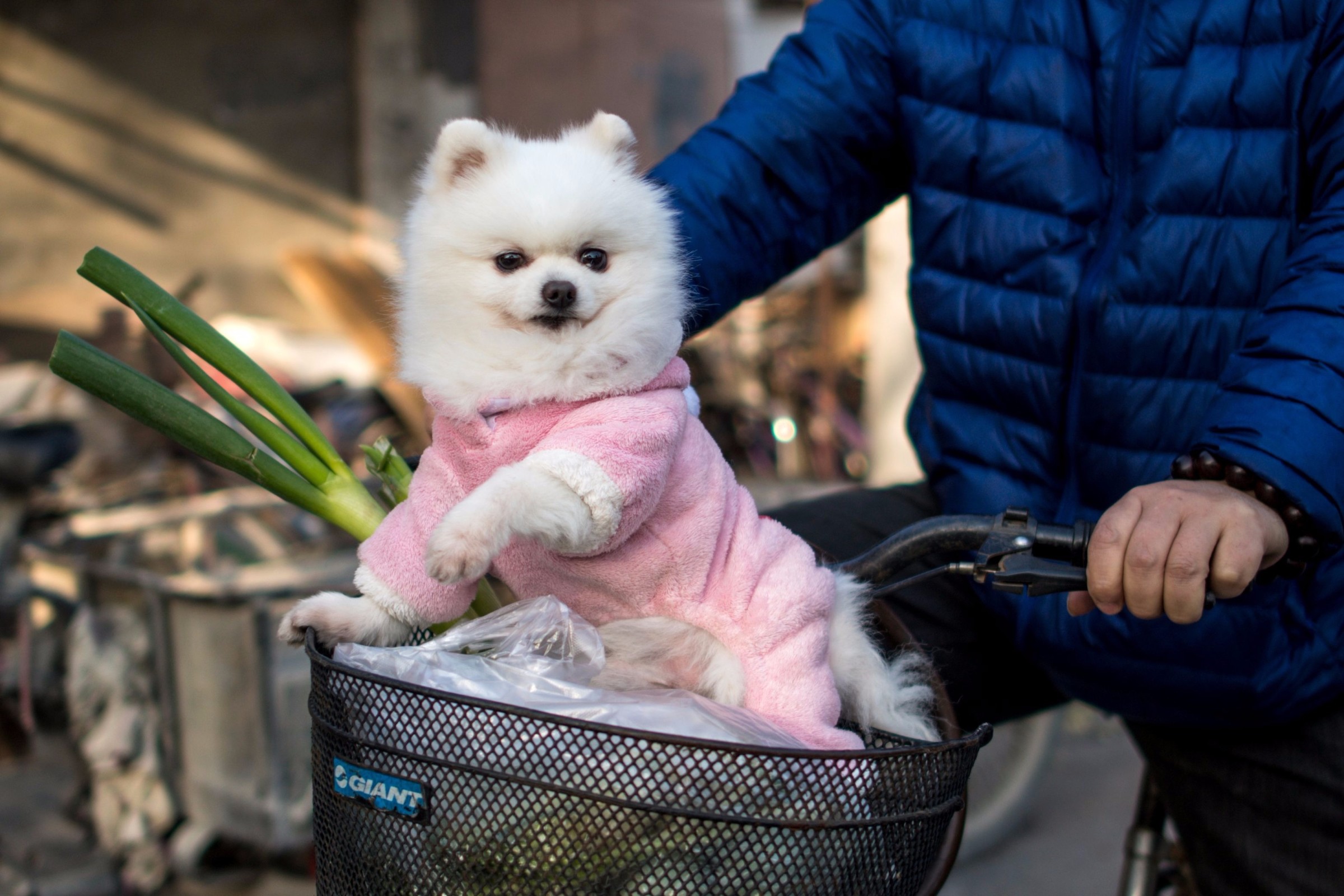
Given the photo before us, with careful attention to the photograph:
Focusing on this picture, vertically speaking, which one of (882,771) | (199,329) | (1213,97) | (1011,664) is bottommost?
(1011,664)

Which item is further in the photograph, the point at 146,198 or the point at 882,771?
the point at 146,198

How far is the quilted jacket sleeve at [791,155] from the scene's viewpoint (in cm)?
156

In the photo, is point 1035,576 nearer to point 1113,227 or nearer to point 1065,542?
point 1065,542

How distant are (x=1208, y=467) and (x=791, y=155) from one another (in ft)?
2.65

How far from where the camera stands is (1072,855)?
3447 millimetres

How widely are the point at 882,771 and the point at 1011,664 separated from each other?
2.61 feet

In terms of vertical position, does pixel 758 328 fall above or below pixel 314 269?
below

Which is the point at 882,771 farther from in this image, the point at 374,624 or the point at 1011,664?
the point at 1011,664

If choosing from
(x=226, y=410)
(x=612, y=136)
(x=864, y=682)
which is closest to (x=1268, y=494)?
(x=864, y=682)

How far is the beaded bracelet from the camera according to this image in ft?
3.44

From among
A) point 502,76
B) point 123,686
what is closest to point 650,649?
point 123,686

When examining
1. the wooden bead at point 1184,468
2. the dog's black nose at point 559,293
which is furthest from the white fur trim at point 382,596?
the wooden bead at point 1184,468

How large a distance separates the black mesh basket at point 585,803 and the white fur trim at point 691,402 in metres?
0.43

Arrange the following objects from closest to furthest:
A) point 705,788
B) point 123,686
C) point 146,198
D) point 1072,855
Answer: point 705,788
point 123,686
point 1072,855
point 146,198
